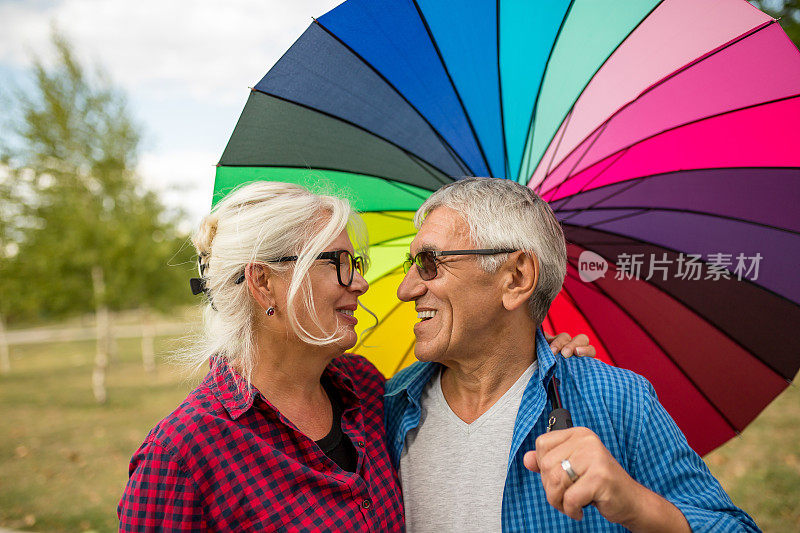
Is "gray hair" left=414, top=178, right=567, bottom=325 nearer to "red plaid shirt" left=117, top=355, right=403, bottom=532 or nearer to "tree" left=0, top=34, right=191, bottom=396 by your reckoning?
"red plaid shirt" left=117, top=355, right=403, bottom=532

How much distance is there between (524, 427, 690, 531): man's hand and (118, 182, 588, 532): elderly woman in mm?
757

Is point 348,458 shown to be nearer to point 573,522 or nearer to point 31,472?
point 573,522

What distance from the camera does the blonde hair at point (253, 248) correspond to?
7.06ft

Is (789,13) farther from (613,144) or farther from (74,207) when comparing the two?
(74,207)

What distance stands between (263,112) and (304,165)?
0.29 m

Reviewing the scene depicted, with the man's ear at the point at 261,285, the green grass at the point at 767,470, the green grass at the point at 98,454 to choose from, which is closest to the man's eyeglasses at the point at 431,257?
the man's ear at the point at 261,285

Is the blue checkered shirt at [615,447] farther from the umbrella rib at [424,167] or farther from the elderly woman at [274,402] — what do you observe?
the umbrella rib at [424,167]

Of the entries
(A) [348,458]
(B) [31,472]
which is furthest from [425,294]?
(B) [31,472]

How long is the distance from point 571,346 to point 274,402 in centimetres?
123

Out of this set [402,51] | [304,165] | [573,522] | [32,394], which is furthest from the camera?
[32,394]

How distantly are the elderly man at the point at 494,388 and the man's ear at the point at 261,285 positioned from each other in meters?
0.58

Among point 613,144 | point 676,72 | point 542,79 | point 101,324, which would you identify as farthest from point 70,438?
point 676,72

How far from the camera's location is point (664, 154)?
2.30 metres

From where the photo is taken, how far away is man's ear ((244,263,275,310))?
2.18 meters
